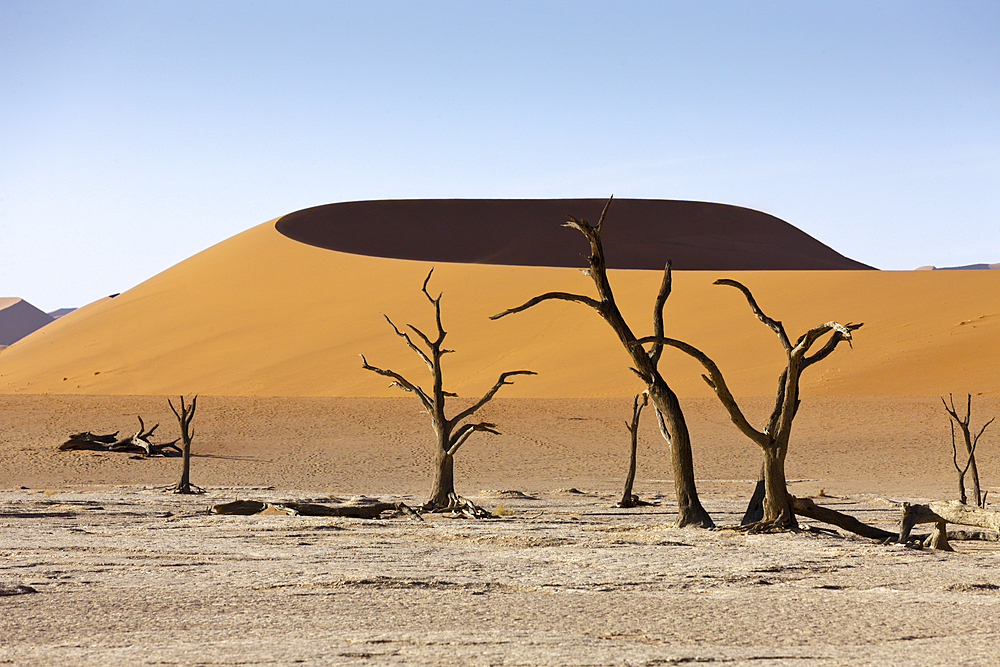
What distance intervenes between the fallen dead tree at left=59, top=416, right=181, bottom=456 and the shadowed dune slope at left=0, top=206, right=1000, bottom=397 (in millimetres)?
11120

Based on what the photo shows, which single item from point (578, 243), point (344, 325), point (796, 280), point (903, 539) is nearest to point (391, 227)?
point (578, 243)

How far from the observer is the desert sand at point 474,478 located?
5.42m

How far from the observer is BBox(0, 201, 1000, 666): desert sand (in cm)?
542

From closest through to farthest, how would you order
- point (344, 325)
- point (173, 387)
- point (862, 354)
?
point (862, 354) → point (173, 387) → point (344, 325)

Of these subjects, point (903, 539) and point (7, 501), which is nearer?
point (903, 539)

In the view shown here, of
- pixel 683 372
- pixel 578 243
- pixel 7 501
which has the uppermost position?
pixel 578 243

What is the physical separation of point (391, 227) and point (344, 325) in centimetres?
2401

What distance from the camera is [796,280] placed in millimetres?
43938

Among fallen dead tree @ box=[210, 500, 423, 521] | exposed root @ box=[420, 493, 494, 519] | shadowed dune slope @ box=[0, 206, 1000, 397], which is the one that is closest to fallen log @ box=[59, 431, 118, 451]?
shadowed dune slope @ box=[0, 206, 1000, 397]

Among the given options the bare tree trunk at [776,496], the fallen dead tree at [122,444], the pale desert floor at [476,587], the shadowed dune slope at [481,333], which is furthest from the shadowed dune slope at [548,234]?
the bare tree trunk at [776,496]

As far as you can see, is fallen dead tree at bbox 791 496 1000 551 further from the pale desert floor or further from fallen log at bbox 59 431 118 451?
fallen log at bbox 59 431 118 451

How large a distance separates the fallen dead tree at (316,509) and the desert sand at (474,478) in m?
0.24

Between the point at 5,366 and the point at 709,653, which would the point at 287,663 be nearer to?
the point at 709,653

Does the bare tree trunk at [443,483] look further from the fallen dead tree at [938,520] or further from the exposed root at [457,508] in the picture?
the fallen dead tree at [938,520]
